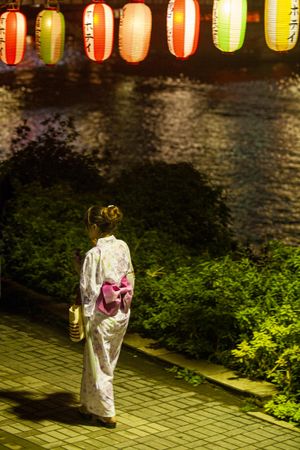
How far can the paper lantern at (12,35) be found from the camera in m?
15.5

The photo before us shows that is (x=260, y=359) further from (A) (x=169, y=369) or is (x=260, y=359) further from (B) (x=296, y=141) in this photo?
(B) (x=296, y=141)

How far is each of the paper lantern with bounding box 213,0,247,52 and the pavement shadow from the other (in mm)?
5799

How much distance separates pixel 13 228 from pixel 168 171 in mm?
2666

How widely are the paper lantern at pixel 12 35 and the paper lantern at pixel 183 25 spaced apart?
2979 millimetres

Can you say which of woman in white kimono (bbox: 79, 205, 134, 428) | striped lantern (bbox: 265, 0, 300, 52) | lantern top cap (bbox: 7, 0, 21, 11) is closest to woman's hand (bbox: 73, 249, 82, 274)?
woman in white kimono (bbox: 79, 205, 134, 428)

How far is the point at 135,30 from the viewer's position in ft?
44.7

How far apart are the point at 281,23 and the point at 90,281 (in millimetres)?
5416

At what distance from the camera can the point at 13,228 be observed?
13.1m

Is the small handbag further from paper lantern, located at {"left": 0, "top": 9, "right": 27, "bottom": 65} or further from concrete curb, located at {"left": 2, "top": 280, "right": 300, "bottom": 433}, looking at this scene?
paper lantern, located at {"left": 0, "top": 9, "right": 27, "bottom": 65}

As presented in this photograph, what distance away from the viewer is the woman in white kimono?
7.85m

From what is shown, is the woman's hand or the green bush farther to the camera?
the green bush

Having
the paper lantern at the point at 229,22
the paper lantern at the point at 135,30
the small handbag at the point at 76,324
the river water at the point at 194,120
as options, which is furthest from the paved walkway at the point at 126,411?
the river water at the point at 194,120

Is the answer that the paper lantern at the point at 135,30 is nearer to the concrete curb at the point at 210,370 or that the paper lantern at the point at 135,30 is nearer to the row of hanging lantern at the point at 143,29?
the row of hanging lantern at the point at 143,29

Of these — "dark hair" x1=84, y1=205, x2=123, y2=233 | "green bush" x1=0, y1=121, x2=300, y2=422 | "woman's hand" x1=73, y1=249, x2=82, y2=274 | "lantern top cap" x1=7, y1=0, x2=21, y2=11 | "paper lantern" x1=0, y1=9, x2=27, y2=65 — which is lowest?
"green bush" x1=0, y1=121, x2=300, y2=422
